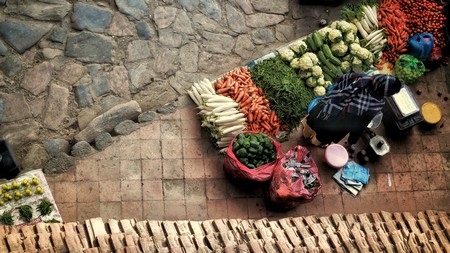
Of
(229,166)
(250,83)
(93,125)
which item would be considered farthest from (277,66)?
(93,125)

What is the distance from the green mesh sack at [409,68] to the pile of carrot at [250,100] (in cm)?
205

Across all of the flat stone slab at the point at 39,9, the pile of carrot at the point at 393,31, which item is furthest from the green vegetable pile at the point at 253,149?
the flat stone slab at the point at 39,9

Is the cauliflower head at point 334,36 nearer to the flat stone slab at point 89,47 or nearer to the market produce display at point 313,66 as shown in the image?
the market produce display at point 313,66

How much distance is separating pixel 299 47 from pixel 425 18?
207cm

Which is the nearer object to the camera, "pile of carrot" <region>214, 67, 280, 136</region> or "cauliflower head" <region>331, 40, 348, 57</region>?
"pile of carrot" <region>214, 67, 280, 136</region>

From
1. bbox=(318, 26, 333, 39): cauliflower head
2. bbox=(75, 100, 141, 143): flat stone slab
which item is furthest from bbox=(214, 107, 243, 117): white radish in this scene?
bbox=(318, 26, 333, 39): cauliflower head

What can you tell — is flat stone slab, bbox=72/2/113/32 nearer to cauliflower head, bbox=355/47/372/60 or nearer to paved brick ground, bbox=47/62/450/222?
paved brick ground, bbox=47/62/450/222

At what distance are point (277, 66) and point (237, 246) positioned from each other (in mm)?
2957

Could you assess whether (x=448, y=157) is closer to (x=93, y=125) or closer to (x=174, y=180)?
(x=174, y=180)

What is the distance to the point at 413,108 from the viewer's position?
8.80m

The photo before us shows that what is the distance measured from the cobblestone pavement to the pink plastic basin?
0.21 metres

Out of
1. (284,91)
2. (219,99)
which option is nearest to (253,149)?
Result: (219,99)

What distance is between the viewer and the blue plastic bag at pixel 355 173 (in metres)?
8.66

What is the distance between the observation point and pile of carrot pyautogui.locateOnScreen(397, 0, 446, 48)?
962cm
